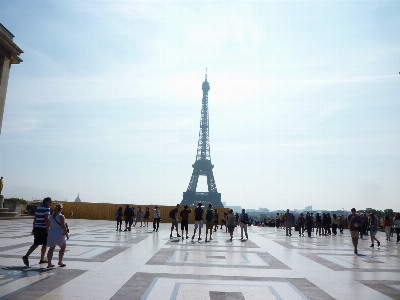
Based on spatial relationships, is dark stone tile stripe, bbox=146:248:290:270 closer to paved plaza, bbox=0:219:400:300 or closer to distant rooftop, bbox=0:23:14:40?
paved plaza, bbox=0:219:400:300

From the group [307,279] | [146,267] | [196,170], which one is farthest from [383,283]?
[196,170]

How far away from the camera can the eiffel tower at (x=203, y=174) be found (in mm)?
77812

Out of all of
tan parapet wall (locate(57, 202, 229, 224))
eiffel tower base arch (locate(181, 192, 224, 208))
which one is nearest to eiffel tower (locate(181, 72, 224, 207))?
eiffel tower base arch (locate(181, 192, 224, 208))

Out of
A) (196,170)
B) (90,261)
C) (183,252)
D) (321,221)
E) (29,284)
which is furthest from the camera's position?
(196,170)

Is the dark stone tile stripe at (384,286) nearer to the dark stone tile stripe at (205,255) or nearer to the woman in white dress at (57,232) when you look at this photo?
the dark stone tile stripe at (205,255)

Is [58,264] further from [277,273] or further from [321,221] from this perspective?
[321,221]

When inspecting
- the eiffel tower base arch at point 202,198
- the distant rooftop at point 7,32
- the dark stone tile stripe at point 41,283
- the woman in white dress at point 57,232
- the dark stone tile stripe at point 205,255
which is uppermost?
the distant rooftop at point 7,32

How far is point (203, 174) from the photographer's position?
272 ft

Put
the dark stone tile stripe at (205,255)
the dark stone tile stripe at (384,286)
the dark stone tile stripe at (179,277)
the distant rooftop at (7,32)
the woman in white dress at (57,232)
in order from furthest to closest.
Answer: the distant rooftop at (7,32)
the dark stone tile stripe at (205,255)
the woman in white dress at (57,232)
the dark stone tile stripe at (384,286)
the dark stone tile stripe at (179,277)

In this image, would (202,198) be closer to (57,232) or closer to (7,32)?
(7,32)

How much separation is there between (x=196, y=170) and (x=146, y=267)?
73881 mm

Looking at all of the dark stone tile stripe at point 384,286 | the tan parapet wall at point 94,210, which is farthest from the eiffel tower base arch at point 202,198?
the dark stone tile stripe at point 384,286

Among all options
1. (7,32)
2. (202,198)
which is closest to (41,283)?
(7,32)

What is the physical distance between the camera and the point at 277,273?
8344mm
